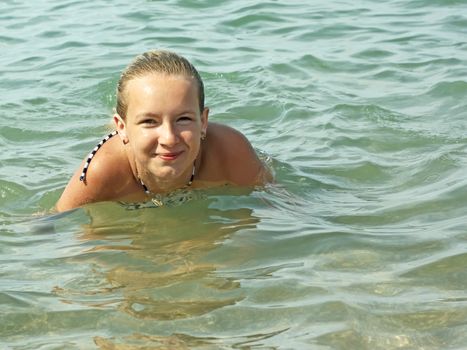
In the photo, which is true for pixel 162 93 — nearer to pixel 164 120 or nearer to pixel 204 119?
pixel 164 120

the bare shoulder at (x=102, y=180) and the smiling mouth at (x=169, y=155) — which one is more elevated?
the smiling mouth at (x=169, y=155)

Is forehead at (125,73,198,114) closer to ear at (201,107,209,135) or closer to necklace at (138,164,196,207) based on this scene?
ear at (201,107,209,135)

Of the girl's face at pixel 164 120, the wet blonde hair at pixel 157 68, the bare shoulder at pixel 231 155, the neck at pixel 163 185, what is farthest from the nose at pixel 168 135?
the bare shoulder at pixel 231 155

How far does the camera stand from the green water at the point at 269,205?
3.29 m

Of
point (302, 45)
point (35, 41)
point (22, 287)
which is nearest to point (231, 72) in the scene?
point (302, 45)

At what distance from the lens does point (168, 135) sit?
4.23m

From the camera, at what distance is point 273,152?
243 inches

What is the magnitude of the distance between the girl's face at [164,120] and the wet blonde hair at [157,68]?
0.03m

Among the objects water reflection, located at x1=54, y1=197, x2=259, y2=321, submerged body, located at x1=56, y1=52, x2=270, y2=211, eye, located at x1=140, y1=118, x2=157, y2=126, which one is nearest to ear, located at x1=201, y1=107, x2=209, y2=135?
submerged body, located at x1=56, y1=52, x2=270, y2=211

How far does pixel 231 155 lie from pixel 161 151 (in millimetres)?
658

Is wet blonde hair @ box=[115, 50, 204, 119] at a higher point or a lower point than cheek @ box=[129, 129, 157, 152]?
higher

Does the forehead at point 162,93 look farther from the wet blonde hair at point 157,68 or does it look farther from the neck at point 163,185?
the neck at point 163,185

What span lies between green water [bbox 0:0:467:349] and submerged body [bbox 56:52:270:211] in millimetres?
104

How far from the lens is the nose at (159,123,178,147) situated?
4230mm
